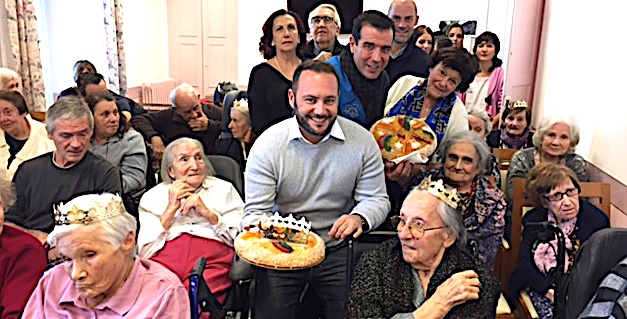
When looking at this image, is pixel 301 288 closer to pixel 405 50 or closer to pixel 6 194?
pixel 6 194

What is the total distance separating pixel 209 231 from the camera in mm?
2299

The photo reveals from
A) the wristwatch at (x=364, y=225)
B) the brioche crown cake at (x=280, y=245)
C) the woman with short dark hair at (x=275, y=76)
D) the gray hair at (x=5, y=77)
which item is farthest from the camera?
the gray hair at (x=5, y=77)

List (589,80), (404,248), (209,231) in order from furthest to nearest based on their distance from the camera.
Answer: (589,80) < (209,231) < (404,248)

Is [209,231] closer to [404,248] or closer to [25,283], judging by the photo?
[25,283]

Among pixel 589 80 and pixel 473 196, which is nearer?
pixel 473 196

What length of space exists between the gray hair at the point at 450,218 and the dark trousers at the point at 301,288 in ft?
1.65

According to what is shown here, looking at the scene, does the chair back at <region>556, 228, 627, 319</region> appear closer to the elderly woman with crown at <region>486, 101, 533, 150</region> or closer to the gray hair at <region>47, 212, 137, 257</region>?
the gray hair at <region>47, 212, 137, 257</region>

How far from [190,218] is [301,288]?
0.58m

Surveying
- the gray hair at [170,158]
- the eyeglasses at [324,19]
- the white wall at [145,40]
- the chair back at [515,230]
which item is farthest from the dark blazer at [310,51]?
the white wall at [145,40]

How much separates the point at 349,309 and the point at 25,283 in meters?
1.01

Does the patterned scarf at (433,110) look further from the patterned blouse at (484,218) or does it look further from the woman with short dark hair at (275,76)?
the woman with short dark hair at (275,76)

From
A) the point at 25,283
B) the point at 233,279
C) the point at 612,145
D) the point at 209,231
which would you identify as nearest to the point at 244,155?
the point at 209,231

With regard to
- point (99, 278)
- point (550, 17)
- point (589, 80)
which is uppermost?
point (550, 17)

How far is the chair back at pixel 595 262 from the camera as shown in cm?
170
